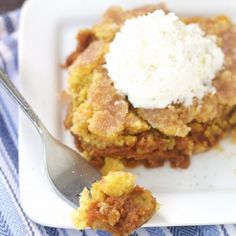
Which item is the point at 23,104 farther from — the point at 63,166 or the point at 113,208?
the point at 113,208

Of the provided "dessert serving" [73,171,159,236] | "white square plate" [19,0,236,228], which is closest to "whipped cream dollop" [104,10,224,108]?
"white square plate" [19,0,236,228]

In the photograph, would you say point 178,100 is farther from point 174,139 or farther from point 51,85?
point 51,85

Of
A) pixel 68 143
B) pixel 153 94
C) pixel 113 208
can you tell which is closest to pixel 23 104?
pixel 68 143

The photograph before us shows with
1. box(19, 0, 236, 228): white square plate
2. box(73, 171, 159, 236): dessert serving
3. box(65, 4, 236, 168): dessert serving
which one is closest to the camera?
box(73, 171, 159, 236): dessert serving

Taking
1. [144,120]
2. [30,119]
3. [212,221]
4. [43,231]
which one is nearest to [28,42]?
[30,119]

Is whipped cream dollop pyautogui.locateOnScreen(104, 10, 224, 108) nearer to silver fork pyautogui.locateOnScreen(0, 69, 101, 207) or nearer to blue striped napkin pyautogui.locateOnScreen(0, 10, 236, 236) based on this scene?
silver fork pyautogui.locateOnScreen(0, 69, 101, 207)

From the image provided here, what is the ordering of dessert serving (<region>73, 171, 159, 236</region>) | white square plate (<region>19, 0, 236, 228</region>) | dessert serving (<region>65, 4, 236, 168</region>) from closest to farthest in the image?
dessert serving (<region>73, 171, 159, 236</region>) < white square plate (<region>19, 0, 236, 228</region>) < dessert serving (<region>65, 4, 236, 168</region>)

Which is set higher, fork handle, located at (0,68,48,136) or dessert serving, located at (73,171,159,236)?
fork handle, located at (0,68,48,136)
